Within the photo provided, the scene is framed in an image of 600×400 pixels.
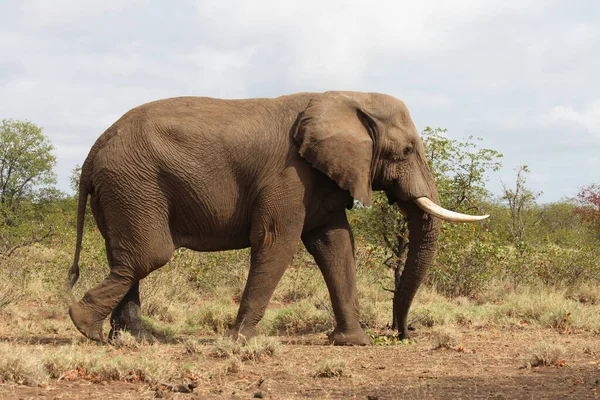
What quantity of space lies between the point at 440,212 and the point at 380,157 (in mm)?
1049

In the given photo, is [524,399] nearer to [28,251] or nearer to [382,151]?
[382,151]

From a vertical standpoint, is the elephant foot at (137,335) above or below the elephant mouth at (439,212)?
below

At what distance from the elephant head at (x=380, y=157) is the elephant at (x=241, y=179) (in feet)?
0.05

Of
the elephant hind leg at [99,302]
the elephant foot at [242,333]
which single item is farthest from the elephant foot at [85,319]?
the elephant foot at [242,333]

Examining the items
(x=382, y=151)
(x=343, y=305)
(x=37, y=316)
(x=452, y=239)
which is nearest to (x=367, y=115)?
(x=382, y=151)

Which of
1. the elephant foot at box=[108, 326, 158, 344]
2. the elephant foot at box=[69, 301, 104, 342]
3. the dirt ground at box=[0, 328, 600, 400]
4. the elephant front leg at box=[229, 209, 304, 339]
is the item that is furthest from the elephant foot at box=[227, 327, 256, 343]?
the elephant foot at box=[69, 301, 104, 342]

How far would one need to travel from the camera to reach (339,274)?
9922 mm

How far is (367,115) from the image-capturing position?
9734 millimetres

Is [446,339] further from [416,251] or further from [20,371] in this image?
[20,371]

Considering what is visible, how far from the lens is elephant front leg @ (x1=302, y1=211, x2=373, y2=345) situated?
32.4ft

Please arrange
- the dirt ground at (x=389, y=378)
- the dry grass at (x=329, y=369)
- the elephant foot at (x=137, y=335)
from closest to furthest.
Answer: the dirt ground at (x=389, y=378) → the dry grass at (x=329, y=369) → the elephant foot at (x=137, y=335)

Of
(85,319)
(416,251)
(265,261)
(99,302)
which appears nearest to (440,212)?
(416,251)

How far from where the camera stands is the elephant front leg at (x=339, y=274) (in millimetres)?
9867

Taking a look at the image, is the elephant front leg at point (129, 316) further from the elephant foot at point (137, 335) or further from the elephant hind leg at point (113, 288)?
the elephant hind leg at point (113, 288)
